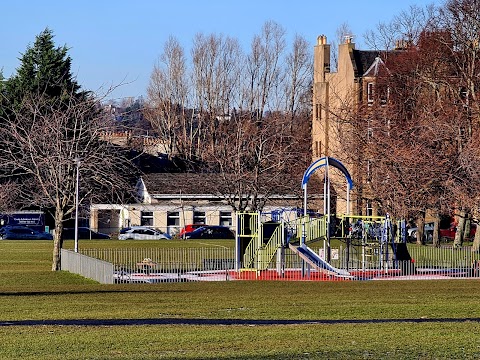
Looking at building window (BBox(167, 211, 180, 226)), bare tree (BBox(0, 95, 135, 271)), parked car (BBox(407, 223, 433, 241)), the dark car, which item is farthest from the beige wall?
bare tree (BBox(0, 95, 135, 271))

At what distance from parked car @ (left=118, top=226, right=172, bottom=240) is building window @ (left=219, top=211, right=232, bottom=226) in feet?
32.5

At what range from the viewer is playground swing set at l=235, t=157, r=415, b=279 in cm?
4772

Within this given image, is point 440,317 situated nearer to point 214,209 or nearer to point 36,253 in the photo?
point 36,253

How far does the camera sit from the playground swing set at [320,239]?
4772 cm

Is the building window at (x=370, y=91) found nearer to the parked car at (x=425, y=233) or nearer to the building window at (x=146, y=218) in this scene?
the parked car at (x=425, y=233)

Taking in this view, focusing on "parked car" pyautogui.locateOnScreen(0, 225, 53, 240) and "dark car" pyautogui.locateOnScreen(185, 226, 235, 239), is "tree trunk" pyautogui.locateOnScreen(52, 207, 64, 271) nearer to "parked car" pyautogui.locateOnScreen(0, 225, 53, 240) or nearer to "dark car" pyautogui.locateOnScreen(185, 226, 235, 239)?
"dark car" pyautogui.locateOnScreen(185, 226, 235, 239)

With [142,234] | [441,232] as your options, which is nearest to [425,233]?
[441,232]

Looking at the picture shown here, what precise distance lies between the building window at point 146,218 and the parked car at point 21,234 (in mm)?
9666

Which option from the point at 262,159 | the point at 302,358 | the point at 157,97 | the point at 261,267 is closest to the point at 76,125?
the point at 261,267

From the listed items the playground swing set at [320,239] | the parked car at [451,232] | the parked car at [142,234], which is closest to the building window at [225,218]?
the parked car at [142,234]

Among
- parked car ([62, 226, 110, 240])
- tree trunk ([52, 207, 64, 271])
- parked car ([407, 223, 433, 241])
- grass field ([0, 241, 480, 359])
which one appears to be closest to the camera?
grass field ([0, 241, 480, 359])

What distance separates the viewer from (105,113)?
5894cm

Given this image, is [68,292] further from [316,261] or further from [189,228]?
[189,228]

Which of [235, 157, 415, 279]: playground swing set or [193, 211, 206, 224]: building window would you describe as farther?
[193, 211, 206, 224]: building window
